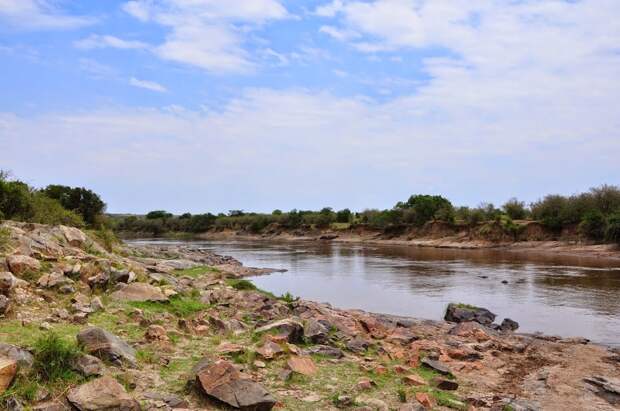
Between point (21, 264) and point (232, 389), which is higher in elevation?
point (21, 264)

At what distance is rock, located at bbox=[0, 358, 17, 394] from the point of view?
6.35 metres

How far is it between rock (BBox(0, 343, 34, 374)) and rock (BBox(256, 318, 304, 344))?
204 inches

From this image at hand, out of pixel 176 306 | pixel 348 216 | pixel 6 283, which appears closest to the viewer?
pixel 6 283

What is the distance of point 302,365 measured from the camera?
9.39 meters

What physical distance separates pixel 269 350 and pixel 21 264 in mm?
6080

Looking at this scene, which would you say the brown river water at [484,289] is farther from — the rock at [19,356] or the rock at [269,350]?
the rock at [19,356]

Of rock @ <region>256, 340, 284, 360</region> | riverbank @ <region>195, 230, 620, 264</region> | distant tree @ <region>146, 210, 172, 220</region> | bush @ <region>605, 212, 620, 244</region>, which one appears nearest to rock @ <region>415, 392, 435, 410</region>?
rock @ <region>256, 340, 284, 360</region>

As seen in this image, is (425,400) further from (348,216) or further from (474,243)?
(348,216)

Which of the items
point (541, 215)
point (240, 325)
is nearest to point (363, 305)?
point (240, 325)

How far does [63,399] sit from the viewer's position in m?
6.64

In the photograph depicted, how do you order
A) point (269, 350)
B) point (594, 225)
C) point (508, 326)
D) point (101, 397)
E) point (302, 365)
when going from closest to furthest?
point (101, 397) → point (302, 365) → point (269, 350) → point (508, 326) → point (594, 225)

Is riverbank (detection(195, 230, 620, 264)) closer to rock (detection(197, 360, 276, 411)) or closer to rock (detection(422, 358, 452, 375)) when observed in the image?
rock (detection(422, 358, 452, 375))

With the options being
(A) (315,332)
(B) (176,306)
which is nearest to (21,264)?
(B) (176,306)

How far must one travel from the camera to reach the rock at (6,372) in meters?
6.35
